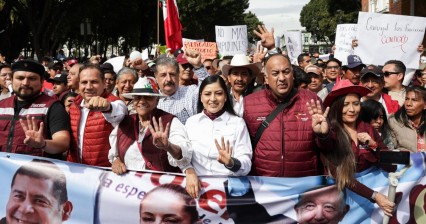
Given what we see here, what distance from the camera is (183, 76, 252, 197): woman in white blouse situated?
4.91 m

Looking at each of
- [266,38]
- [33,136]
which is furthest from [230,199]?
[266,38]

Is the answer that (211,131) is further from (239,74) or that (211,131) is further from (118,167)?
(239,74)

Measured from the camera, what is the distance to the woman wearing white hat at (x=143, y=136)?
5031 millimetres

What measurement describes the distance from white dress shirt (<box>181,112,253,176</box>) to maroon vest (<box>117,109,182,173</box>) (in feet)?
0.86

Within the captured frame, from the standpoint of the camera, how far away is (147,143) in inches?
199

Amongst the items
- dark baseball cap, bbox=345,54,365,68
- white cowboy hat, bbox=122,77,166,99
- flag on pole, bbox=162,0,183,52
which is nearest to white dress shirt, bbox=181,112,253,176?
white cowboy hat, bbox=122,77,166,99

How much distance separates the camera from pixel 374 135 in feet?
17.2

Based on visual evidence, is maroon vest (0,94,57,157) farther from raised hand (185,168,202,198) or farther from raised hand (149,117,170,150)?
raised hand (185,168,202,198)

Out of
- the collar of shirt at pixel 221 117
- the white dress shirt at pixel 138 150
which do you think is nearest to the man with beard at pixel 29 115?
the white dress shirt at pixel 138 150

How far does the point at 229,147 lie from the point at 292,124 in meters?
0.62

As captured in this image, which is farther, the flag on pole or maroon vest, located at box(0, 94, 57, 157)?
the flag on pole

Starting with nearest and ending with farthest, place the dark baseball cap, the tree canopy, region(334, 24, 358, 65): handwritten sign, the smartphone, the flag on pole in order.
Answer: the smartphone → the dark baseball cap → the flag on pole → region(334, 24, 358, 65): handwritten sign → the tree canopy

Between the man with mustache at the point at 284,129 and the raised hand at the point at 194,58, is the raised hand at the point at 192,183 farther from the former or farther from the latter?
the raised hand at the point at 194,58

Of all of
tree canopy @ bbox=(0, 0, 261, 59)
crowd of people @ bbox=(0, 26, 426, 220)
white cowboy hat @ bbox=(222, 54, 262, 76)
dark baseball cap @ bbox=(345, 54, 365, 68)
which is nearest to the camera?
crowd of people @ bbox=(0, 26, 426, 220)
